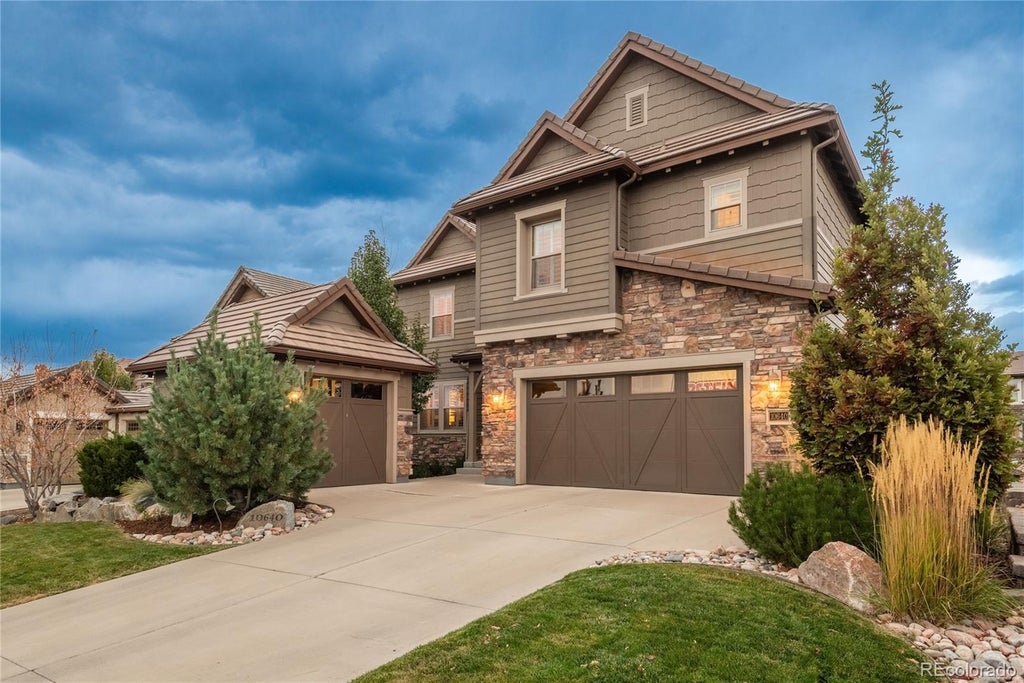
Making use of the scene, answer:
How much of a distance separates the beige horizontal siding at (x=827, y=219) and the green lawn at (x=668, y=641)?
7.40 metres

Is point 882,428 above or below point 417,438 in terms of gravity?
above

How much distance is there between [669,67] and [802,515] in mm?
10778

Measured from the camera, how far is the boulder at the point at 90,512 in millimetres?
10586

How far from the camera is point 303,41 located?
2089 centimetres

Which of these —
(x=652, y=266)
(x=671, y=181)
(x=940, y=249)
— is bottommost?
(x=940, y=249)

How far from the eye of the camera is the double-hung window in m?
19.4

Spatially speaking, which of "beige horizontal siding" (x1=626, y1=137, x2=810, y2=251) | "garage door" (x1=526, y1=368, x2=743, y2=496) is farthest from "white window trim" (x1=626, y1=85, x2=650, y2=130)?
"garage door" (x1=526, y1=368, x2=743, y2=496)

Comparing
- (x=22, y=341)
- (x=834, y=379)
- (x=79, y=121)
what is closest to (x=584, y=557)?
(x=834, y=379)

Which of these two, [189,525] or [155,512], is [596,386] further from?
[155,512]

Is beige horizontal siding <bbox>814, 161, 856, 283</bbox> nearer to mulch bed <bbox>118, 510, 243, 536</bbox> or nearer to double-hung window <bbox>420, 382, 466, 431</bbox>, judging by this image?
mulch bed <bbox>118, 510, 243, 536</bbox>

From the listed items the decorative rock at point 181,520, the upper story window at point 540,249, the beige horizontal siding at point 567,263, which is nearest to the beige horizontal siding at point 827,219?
the beige horizontal siding at point 567,263

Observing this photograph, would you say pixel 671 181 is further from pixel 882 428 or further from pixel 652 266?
pixel 882 428

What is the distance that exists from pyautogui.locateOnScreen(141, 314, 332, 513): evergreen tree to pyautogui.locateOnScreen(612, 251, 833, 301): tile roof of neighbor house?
6.41 metres

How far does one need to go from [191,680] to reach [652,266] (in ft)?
31.8
